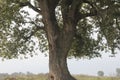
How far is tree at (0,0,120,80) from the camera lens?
34406mm

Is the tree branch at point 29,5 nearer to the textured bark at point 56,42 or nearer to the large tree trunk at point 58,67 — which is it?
the textured bark at point 56,42

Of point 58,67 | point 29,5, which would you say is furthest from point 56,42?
point 29,5

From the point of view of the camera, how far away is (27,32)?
1542 inches

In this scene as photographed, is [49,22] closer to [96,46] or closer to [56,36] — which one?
[56,36]

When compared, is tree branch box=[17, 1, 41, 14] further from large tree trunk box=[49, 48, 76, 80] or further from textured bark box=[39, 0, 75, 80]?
large tree trunk box=[49, 48, 76, 80]

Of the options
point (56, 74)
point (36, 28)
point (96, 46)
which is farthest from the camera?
point (96, 46)

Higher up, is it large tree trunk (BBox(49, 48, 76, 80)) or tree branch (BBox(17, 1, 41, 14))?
tree branch (BBox(17, 1, 41, 14))

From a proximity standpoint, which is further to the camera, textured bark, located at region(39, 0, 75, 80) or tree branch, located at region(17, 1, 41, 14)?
tree branch, located at region(17, 1, 41, 14)

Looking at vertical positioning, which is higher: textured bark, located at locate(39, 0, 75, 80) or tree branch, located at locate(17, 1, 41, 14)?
tree branch, located at locate(17, 1, 41, 14)

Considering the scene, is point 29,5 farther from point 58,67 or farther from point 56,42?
point 58,67

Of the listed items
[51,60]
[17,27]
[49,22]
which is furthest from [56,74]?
[17,27]

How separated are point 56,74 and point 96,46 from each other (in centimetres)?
857

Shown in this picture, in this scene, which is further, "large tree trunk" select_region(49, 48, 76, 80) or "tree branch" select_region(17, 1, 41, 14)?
"tree branch" select_region(17, 1, 41, 14)

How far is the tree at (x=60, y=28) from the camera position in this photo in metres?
34.4
